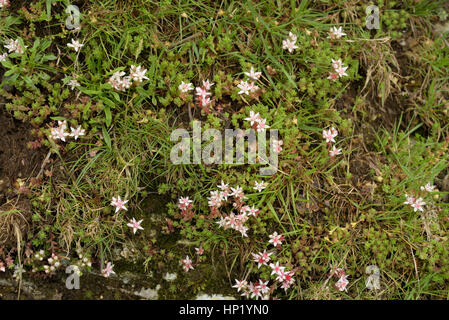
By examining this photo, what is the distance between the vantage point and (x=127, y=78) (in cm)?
393

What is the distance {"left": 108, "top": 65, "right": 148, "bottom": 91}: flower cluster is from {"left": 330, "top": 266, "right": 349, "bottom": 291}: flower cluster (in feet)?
9.72

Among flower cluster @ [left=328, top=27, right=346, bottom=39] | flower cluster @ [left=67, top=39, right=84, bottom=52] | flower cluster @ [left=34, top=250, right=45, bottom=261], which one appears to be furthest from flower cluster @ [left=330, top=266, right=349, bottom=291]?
flower cluster @ [left=67, top=39, right=84, bottom=52]

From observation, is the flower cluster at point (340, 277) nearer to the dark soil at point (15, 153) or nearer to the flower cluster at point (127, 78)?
the flower cluster at point (127, 78)

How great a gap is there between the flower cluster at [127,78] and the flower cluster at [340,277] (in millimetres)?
2961

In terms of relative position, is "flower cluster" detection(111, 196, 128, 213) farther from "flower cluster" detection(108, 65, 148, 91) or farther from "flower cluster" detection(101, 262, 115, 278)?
"flower cluster" detection(108, 65, 148, 91)

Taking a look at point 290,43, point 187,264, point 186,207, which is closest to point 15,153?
point 186,207

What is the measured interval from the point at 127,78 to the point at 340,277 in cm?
319

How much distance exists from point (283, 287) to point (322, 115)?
6.65ft

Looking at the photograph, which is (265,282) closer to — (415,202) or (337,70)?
(415,202)

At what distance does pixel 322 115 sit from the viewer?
4.32 meters

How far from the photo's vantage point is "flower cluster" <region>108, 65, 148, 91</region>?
387cm

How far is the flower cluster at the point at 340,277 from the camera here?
3918 millimetres
